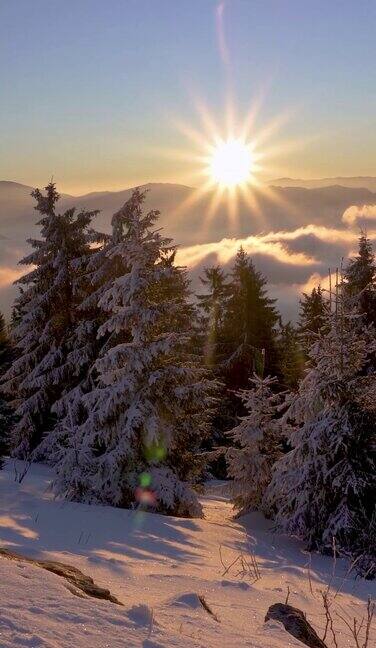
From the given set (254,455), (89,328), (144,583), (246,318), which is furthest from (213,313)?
(144,583)

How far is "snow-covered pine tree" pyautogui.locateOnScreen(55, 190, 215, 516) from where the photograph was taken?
15.5 metres

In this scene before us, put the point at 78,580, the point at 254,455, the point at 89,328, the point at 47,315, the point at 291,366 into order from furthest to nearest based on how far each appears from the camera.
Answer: the point at 291,366 < the point at 47,315 < the point at 89,328 < the point at 254,455 < the point at 78,580

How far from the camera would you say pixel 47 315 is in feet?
85.0

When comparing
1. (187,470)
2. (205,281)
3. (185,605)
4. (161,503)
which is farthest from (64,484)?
(205,281)

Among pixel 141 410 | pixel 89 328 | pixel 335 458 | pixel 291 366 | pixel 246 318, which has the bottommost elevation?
pixel 335 458

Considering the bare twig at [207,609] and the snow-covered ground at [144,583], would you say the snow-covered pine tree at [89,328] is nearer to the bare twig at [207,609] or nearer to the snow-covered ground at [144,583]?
the snow-covered ground at [144,583]

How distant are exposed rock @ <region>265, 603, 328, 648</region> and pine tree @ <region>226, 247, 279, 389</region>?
29.6 m

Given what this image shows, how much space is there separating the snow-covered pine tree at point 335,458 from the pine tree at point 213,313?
19860 mm

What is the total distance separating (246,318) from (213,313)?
505cm

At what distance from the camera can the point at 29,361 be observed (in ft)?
84.7

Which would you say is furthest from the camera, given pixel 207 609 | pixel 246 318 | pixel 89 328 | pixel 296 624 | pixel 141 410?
pixel 246 318

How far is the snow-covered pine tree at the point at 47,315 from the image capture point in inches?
983

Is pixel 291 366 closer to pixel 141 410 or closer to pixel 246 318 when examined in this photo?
pixel 246 318

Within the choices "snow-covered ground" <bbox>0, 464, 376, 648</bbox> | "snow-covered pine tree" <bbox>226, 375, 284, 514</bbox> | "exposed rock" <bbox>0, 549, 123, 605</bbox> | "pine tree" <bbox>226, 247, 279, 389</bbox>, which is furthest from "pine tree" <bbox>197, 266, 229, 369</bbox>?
"exposed rock" <bbox>0, 549, 123, 605</bbox>
